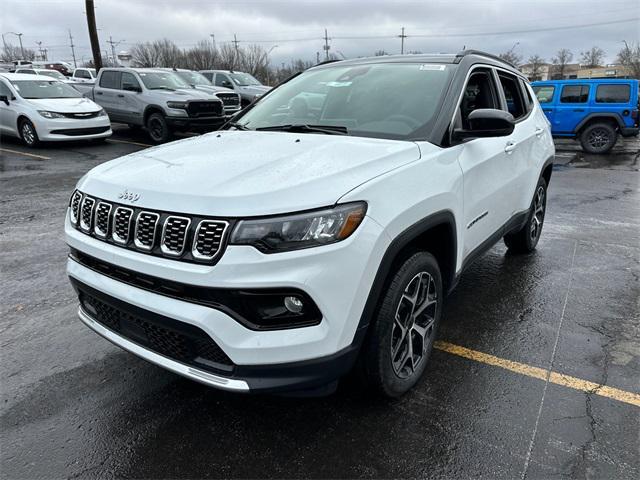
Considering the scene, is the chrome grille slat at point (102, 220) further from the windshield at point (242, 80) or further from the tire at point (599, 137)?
the windshield at point (242, 80)

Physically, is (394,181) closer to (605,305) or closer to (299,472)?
(299,472)

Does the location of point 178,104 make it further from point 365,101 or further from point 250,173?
point 250,173

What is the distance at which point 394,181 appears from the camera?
2354 millimetres

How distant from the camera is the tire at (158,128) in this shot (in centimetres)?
1263

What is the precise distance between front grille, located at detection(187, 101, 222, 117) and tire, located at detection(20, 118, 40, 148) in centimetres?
378

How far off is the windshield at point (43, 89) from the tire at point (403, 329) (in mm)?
12842

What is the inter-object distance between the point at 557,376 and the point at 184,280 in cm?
231

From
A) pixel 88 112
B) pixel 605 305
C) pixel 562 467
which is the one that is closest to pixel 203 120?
pixel 88 112

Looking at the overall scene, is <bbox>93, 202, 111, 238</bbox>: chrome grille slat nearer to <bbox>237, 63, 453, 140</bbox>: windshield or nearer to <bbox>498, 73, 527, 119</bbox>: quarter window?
<bbox>237, 63, 453, 140</bbox>: windshield

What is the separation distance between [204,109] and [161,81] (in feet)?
5.85

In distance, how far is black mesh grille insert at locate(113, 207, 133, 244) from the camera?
7.42ft

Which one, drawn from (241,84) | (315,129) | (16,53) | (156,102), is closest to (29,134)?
(156,102)

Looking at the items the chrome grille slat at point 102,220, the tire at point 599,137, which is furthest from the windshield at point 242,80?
the chrome grille slat at point 102,220

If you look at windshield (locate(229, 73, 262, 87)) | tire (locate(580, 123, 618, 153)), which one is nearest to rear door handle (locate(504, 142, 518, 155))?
tire (locate(580, 123, 618, 153))
